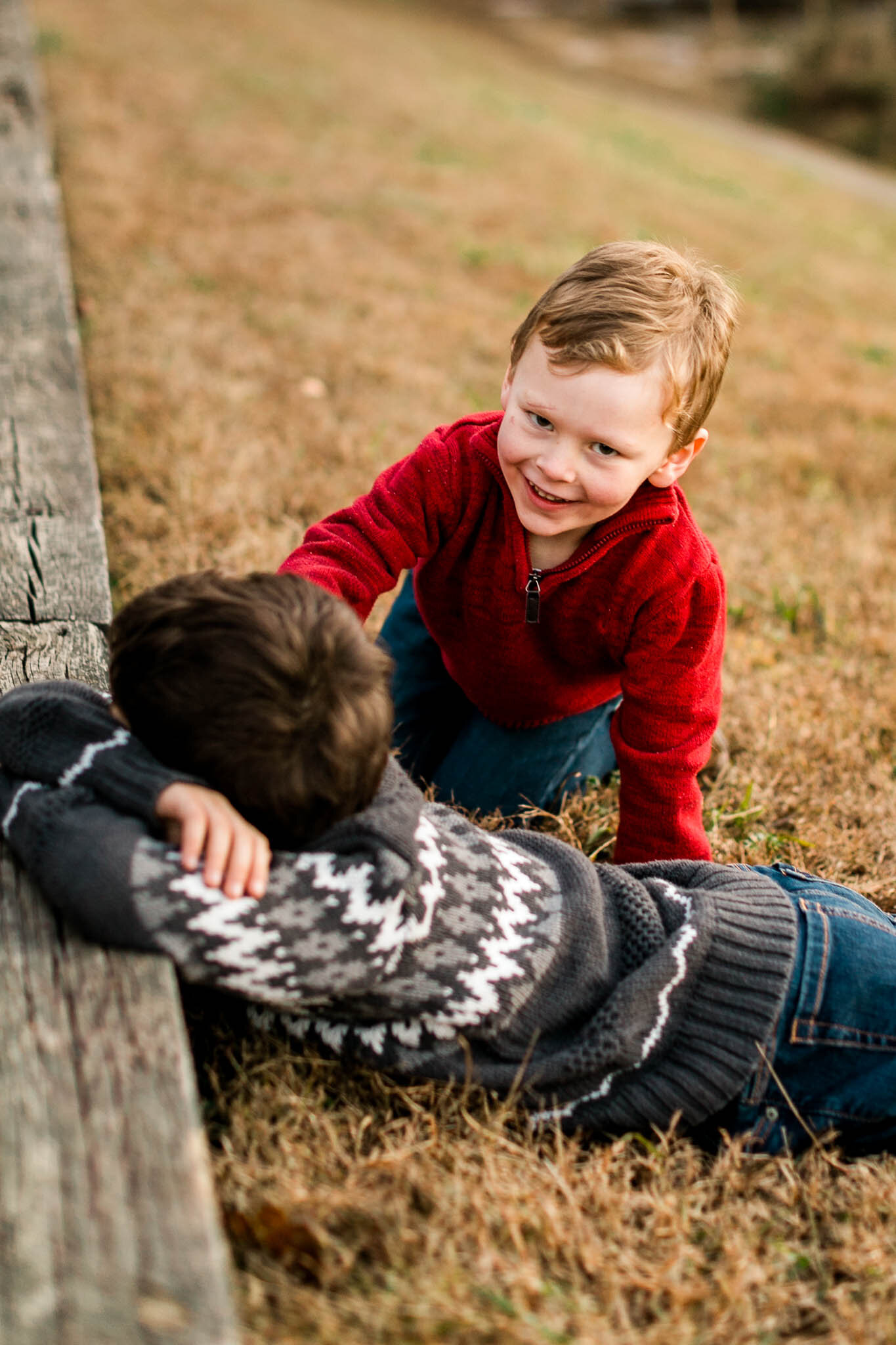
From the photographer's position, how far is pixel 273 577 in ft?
4.89

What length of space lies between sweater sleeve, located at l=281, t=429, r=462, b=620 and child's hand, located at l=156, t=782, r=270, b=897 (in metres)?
0.75

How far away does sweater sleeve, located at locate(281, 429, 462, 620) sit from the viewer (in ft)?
6.84

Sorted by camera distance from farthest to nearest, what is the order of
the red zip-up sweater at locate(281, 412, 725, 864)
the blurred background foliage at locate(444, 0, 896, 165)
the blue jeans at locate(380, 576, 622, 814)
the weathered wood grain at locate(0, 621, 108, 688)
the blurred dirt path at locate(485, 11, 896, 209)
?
the blurred background foliage at locate(444, 0, 896, 165) → the blurred dirt path at locate(485, 11, 896, 209) → the blue jeans at locate(380, 576, 622, 814) → the red zip-up sweater at locate(281, 412, 725, 864) → the weathered wood grain at locate(0, 621, 108, 688)

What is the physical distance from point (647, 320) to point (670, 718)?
77cm

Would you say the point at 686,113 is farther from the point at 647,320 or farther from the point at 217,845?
the point at 217,845

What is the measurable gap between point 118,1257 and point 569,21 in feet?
105

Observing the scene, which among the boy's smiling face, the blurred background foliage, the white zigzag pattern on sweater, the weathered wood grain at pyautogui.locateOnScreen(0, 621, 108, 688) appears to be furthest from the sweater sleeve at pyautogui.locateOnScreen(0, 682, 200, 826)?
the blurred background foliage

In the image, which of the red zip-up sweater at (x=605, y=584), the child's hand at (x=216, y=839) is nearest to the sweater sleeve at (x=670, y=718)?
the red zip-up sweater at (x=605, y=584)

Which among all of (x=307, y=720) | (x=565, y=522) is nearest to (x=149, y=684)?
(x=307, y=720)

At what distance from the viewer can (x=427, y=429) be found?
14.0ft

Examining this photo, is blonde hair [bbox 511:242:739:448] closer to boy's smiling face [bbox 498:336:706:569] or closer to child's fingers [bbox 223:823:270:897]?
boy's smiling face [bbox 498:336:706:569]

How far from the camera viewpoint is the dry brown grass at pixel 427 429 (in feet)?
4.61

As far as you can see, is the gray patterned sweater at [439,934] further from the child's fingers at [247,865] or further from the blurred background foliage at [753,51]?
the blurred background foliage at [753,51]

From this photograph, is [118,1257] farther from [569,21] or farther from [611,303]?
[569,21]
